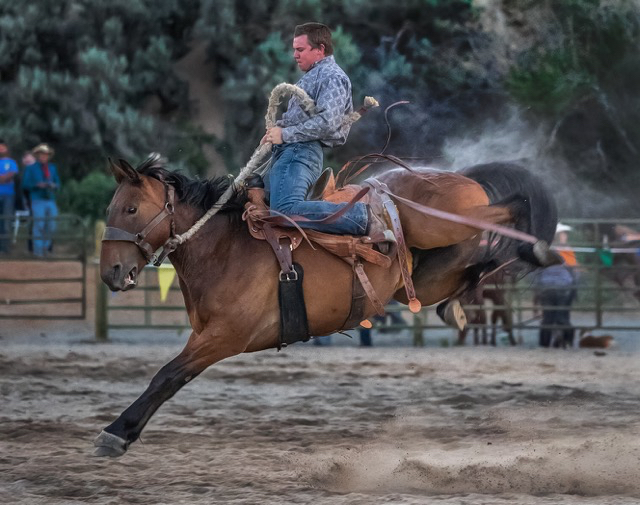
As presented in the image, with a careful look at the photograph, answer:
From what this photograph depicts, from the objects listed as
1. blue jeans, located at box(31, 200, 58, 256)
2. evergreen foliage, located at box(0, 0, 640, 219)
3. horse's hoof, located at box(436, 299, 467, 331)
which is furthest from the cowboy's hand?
evergreen foliage, located at box(0, 0, 640, 219)

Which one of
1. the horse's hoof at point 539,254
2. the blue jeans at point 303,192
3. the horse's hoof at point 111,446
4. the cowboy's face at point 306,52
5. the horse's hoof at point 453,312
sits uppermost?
the cowboy's face at point 306,52

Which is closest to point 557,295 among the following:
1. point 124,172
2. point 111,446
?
point 124,172

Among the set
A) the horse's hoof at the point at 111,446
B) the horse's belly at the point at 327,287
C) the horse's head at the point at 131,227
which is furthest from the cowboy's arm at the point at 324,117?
the horse's hoof at the point at 111,446

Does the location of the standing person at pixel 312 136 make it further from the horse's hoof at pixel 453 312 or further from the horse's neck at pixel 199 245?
the horse's hoof at pixel 453 312

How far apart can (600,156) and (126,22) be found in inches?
300

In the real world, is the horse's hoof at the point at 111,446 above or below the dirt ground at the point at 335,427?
above

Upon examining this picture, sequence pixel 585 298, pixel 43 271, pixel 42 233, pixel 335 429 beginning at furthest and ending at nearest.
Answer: pixel 43 271, pixel 42 233, pixel 585 298, pixel 335 429

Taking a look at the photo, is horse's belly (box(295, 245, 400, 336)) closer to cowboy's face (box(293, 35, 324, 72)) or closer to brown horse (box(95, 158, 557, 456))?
brown horse (box(95, 158, 557, 456))

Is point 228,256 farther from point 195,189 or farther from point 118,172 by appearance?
Answer: point 118,172

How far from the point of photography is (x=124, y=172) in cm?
560

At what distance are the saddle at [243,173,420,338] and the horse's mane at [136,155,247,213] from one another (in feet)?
0.28

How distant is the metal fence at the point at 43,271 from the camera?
1259 centimetres

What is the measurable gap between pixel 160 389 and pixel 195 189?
107cm

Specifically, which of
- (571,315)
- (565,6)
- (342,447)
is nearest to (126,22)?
(565,6)
